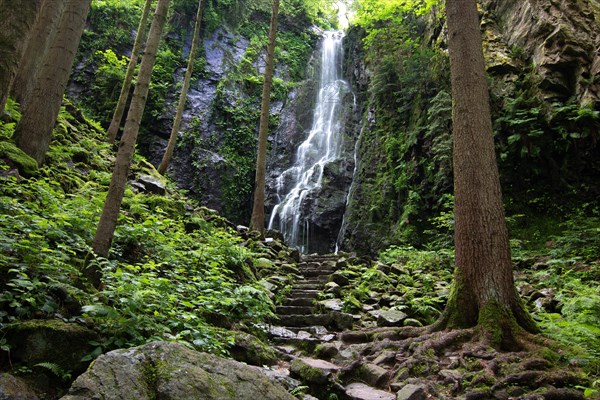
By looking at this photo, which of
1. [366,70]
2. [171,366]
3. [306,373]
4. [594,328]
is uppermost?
[366,70]

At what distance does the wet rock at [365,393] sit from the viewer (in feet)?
13.0

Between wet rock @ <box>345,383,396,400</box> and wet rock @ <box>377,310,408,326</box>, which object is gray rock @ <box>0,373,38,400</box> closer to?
wet rock @ <box>345,383,396,400</box>

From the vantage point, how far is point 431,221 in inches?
500

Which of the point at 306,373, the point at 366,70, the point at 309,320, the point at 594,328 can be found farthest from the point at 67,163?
the point at 366,70

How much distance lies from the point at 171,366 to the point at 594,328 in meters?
4.29

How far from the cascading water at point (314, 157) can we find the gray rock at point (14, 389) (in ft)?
47.5

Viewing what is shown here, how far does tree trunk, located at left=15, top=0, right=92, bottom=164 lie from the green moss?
0.23m

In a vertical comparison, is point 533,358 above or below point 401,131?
below

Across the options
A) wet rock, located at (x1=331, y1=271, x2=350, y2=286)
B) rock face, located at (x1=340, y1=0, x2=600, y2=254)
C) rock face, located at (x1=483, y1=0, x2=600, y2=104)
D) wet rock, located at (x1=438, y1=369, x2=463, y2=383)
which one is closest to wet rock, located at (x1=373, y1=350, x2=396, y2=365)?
wet rock, located at (x1=438, y1=369, x2=463, y2=383)

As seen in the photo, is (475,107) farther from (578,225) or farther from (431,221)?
(431,221)

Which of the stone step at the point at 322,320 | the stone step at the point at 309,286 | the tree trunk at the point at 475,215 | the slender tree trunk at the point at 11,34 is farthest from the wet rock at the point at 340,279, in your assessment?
the slender tree trunk at the point at 11,34

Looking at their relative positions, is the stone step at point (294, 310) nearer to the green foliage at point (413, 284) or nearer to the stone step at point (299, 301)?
the stone step at point (299, 301)

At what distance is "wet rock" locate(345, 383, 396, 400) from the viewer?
396 cm

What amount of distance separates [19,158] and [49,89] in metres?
1.39
